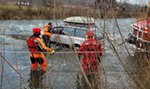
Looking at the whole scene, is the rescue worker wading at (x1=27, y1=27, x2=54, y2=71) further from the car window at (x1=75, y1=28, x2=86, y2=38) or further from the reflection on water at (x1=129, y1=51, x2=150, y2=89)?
the car window at (x1=75, y1=28, x2=86, y2=38)

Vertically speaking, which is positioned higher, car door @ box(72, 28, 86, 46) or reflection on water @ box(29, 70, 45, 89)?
reflection on water @ box(29, 70, 45, 89)

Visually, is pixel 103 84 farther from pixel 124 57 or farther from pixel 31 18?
pixel 31 18

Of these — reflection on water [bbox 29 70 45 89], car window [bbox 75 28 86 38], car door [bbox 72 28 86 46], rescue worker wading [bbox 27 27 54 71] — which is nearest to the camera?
reflection on water [bbox 29 70 45 89]

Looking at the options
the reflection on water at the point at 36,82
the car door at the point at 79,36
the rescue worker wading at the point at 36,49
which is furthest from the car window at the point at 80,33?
the reflection on water at the point at 36,82

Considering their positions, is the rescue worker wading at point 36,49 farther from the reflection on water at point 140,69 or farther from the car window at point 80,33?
the car window at point 80,33

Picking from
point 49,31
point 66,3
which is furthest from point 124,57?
point 49,31

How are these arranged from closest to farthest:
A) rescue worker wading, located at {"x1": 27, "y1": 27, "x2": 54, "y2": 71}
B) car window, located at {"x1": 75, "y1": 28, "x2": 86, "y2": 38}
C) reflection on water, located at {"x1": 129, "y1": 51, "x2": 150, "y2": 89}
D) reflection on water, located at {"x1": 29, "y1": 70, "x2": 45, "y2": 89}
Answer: reflection on water, located at {"x1": 129, "y1": 51, "x2": 150, "y2": 89}
reflection on water, located at {"x1": 29, "y1": 70, "x2": 45, "y2": 89}
rescue worker wading, located at {"x1": 27, "y1": 27, "x2": 54, "y2": 71}
car window, located at {"x1": 75, "y1": 28, "x2": 86, "y2": 38}

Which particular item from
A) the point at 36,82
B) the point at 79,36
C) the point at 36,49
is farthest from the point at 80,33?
the point at 36,82

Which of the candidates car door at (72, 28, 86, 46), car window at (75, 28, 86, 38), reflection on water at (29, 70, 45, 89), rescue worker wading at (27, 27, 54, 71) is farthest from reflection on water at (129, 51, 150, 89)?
car window at (75, 28, 86, 38)

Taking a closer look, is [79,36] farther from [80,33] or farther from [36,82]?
[36,82]

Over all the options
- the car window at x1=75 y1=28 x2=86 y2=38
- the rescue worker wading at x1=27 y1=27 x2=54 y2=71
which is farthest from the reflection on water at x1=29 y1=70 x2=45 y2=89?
the car window at x1=75 y1=28 x2=86 y2=38

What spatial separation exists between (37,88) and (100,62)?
2.88 meters

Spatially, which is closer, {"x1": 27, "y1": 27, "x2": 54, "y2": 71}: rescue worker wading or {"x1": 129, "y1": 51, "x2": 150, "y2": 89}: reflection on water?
{"x1": 129, "y1": 51, "x2": 150, "y2": 89}: reflection on water

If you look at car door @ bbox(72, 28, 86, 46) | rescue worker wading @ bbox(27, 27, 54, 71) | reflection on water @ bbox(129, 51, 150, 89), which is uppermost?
reflection on water @ bbox(129, 51, 150, 89)
